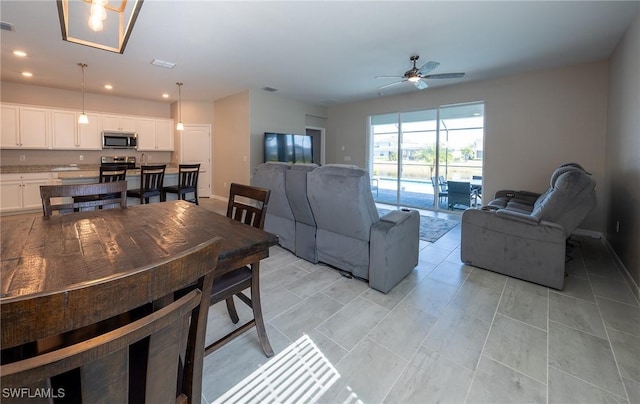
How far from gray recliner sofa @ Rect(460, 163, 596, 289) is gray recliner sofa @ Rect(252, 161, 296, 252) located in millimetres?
2064

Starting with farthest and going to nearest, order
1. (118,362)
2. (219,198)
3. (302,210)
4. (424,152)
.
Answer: (219,198) < (424,152) < (302,210) < (118,362)

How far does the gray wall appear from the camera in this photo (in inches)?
110

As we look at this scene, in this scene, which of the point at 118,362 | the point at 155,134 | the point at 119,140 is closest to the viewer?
the point at 118,362

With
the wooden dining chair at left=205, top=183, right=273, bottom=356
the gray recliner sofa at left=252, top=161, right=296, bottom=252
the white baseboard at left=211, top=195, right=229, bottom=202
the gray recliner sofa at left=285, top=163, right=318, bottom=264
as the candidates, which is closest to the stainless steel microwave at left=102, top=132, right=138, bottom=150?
the white baseboard at left=211, top=195, right=229, bottom=202

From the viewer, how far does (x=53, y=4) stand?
9.20 ft

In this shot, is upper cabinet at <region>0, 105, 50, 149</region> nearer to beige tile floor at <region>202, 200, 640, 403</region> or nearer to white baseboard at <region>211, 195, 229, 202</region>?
white baseboard at <region>211, 195, 229, 202</region>

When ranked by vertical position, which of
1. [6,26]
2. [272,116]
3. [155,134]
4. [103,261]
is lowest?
[103,261]

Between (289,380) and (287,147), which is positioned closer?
(289,380)

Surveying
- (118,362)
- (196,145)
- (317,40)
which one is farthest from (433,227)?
(196,145)

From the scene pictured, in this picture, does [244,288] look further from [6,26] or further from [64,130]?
[64,130]

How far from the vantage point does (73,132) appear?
6.14 m

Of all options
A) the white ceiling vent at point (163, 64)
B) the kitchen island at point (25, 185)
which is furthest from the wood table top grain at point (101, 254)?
the kitchen island at point (25, 185)

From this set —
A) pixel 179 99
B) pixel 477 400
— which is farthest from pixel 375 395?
pixel 179 99

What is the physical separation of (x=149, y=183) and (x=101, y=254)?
4.05 metres
